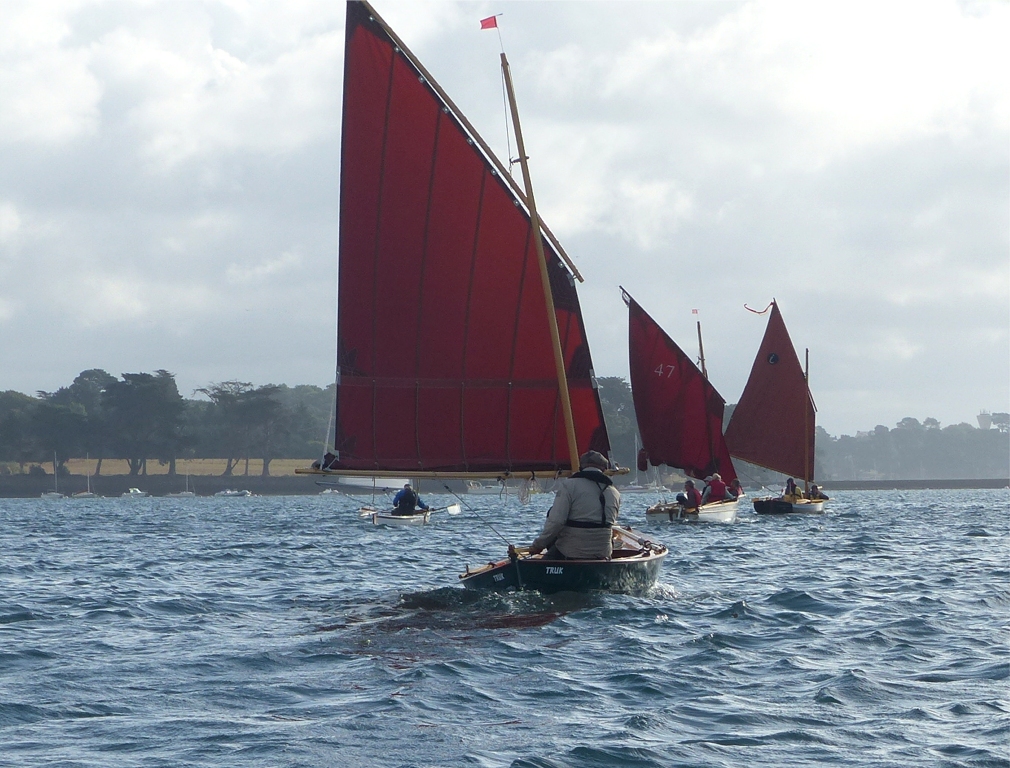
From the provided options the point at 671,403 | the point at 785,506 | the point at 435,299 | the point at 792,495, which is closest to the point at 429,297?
the point at 435,299

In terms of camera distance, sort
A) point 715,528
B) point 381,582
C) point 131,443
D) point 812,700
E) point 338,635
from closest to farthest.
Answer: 1. point 812,700
2. point 338,635
3. point 381,582
4. point 715,528
5. point 131,443

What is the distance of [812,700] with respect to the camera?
11.4 meters

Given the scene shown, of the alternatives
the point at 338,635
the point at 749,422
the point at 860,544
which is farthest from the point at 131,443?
the point at 338,635

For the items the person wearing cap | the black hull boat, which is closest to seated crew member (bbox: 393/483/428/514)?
the person wearing cap

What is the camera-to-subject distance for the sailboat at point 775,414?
2360 inches

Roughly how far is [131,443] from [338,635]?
157m

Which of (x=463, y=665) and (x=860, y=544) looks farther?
(x=860, y=544)

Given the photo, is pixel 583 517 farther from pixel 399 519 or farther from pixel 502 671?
pixel 399 519

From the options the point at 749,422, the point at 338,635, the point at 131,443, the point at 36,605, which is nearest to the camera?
the point at 338,635

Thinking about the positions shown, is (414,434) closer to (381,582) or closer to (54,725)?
(381,582)

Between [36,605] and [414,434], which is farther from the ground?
[414,434]

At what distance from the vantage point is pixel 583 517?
1747 cm

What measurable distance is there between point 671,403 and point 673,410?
1.20 feet

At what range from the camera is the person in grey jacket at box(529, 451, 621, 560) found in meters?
17.2
